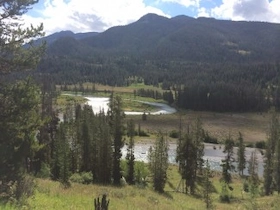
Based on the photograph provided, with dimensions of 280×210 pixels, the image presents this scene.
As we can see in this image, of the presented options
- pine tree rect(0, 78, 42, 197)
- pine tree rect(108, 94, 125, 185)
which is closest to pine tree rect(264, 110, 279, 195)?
pine tree rect(108, 94, 125, 185)

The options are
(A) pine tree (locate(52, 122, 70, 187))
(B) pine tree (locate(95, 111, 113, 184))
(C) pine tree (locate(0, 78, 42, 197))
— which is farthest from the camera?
(B) pine tree (locate(95, 111, 113, 184))

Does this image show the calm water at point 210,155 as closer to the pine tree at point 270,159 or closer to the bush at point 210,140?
the bush at point 210,140

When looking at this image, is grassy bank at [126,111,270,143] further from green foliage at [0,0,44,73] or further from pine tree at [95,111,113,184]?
green foliage at [0,0,44,73]

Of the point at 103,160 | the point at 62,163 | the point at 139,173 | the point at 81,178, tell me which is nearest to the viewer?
the point at 62,163

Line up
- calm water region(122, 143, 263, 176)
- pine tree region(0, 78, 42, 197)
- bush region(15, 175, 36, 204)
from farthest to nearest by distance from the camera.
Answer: calm water region(122, 143, 263, 176)
pine tree region(0, 78, 42, 197)
bush region(15, 175, 36, 204)

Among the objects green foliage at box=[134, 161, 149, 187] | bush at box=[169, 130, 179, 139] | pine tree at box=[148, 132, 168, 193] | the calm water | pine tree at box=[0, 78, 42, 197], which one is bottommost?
the calm water

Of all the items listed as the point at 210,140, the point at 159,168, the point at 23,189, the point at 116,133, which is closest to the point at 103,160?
the point at 116,133

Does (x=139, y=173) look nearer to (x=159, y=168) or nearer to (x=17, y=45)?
(x=159, y=168)

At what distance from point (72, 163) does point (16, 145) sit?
51842mm

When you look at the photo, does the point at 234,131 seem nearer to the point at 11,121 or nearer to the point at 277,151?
the point at 277,151

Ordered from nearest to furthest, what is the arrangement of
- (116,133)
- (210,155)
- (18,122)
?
(18,122)
(116,133)
(210,155)

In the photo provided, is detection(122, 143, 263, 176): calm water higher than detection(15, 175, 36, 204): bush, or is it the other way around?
detection(15, 175, 36, 204): bush

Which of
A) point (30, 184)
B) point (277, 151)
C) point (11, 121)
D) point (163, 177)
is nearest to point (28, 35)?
point (11, 121)

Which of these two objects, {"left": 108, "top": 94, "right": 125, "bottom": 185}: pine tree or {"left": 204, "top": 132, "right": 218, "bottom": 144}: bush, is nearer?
{"left": 108, "top": 94, "right": 125, "bottom": 185}: pine tree
